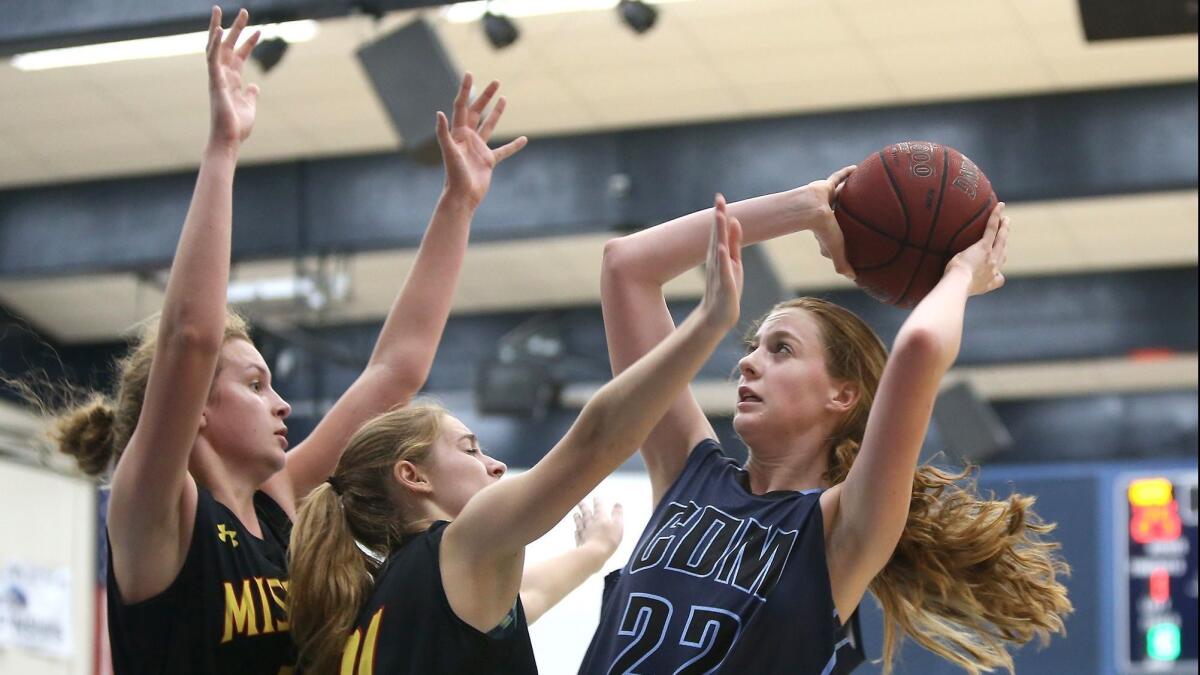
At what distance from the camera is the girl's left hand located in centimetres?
341

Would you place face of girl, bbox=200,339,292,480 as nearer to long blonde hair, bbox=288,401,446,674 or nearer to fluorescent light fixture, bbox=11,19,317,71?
long blonde hair, bbox=288,401,446,674

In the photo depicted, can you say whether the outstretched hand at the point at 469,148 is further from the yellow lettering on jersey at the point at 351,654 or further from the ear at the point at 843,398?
the yellow lettering on jersey at the point at 351,654

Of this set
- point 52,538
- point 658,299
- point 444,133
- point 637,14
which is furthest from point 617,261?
point 52,538

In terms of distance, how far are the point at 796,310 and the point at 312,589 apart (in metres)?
0.96

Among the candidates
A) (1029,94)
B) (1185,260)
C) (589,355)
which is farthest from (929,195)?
(589,355)

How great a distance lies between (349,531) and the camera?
9.36 feet

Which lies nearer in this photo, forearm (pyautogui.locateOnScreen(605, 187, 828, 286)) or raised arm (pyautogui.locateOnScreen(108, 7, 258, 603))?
raised arm (pyautogui.locateOnScreen(108, 7, 258, 603))

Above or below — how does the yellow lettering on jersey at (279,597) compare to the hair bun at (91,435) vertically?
below

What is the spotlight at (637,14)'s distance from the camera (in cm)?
707

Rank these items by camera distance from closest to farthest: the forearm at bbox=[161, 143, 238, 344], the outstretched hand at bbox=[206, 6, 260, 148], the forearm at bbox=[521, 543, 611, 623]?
1. the forearm at bbox=[161, 143, 238, 344]
2. the outstretched hand at bbox=[206, 6, 260, 148]
3. the forearm at bbox=[521, 543, 611, 623]

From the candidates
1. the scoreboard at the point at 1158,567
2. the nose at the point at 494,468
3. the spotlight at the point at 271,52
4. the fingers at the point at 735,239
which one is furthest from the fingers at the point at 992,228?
the scoreboard at the point at 1158,567

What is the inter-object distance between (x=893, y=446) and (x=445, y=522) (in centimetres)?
70

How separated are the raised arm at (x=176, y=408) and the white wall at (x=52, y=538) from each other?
10.5 metres

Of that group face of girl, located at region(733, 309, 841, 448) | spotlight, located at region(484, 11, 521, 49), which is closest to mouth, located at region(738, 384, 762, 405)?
face of girl, located at region(733, 309, 841, 448)
